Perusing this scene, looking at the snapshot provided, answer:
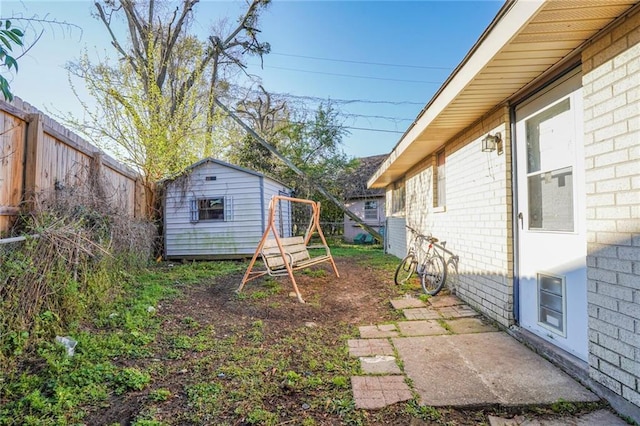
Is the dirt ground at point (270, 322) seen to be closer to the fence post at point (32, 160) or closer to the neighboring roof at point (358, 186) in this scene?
the fence post at point (32, 160)

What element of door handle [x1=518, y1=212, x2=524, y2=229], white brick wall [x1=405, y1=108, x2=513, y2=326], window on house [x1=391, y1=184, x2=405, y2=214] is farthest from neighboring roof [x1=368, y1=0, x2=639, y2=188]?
window on house [x1=391, y1=184, x2=405, y2=214]

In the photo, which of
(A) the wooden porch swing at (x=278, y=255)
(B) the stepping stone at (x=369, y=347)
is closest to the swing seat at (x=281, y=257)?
(A) the wooden porch swing at (x=278, y=255)

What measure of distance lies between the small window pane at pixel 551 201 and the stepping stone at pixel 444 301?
1.69 meters

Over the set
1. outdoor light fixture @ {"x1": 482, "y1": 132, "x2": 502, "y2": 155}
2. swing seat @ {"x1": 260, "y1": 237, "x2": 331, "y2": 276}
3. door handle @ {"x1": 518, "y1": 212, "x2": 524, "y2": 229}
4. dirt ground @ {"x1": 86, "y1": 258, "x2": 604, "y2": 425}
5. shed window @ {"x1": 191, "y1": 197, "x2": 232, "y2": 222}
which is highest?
outdoor light fixture @ {"x1": 482, "y1": 132, "x2": 502, "y2": 155}

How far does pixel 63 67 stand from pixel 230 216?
17.1 ft

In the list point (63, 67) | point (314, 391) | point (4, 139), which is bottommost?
point (314, 391)

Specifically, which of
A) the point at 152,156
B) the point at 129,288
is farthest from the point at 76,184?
the point at 152,156

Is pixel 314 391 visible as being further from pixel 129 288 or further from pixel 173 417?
pixel 129 288

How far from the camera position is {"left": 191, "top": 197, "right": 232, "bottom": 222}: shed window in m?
9.41

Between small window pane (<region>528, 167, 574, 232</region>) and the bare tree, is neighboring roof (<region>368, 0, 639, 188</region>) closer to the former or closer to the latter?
small window pane (<region>528, 167, 574, 232</region>)

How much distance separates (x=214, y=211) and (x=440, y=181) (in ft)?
21.7

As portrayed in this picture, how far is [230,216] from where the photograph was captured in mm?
9359

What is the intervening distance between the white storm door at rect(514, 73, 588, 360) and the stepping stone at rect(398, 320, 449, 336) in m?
0.78

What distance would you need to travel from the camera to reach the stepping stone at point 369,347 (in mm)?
2781
